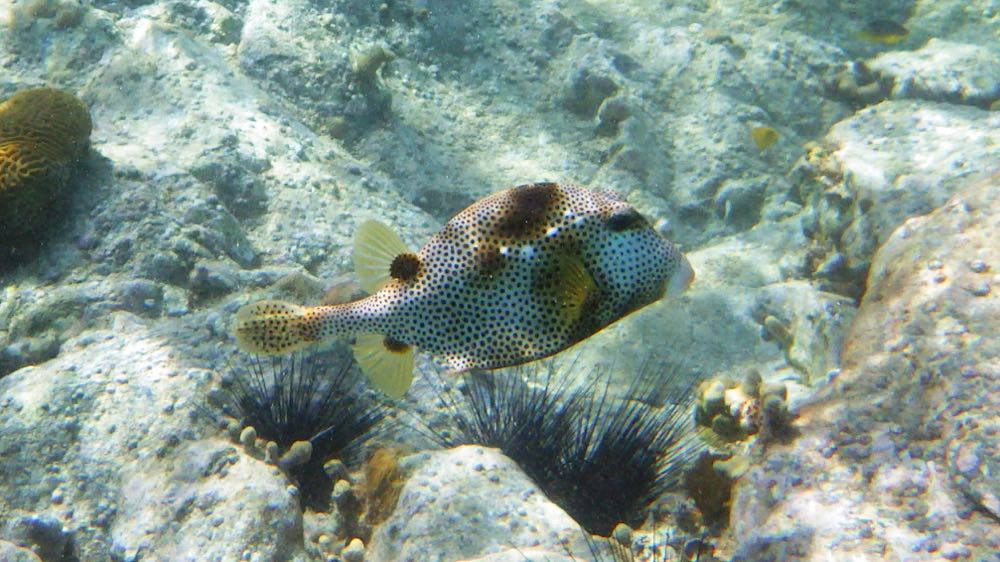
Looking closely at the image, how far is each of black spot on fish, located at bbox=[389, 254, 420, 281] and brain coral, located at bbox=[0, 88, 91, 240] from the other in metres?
3.13

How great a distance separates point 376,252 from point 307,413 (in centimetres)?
125

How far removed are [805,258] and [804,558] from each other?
12.3 feet

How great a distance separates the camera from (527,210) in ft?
7.22

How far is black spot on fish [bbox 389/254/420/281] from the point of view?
7.38ft

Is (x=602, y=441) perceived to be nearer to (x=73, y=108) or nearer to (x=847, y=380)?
(x=847, y=380)

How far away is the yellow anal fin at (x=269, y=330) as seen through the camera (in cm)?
223

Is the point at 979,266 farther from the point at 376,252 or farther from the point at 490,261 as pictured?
the point at 376,252

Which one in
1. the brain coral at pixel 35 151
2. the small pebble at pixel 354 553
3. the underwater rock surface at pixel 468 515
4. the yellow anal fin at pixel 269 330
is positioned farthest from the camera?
the brain coral at pixel 35 151

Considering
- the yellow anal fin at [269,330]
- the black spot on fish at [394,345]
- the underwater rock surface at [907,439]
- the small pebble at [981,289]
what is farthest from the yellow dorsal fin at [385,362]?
the small pebble at [981,289]

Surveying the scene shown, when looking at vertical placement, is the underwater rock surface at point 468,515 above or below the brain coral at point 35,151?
below

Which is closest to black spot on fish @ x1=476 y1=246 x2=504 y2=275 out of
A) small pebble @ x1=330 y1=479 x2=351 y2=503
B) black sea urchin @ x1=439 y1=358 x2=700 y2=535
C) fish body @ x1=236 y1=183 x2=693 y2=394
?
fish body @ x1=236 y1=183 x2=693 y2=394

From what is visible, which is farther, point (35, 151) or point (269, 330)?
point (35, 151)

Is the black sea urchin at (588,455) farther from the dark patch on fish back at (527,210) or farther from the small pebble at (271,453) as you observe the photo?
the dark patch on fish back at (527,210)

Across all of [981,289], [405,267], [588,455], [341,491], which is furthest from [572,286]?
[981,289]
